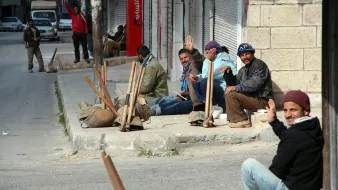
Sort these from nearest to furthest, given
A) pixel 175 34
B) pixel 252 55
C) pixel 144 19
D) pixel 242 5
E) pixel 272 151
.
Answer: pixel 272 151 → pixel 252 55 → pixel 242 5 → pixel 175 34 → pixel 144 19

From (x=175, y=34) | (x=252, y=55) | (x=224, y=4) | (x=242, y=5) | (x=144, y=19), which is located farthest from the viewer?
(x=144, y=19)

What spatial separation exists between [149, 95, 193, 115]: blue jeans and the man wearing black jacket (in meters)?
6.57

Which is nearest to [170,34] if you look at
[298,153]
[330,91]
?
[298,153]

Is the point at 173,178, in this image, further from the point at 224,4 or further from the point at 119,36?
the point at 119,36

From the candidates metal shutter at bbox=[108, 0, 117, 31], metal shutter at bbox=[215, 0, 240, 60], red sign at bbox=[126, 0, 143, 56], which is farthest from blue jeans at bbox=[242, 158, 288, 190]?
metal shutter at bbox=[108, 0, 117, 31]

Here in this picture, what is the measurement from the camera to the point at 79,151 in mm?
10555

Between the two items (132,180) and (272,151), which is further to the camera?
(272,151)

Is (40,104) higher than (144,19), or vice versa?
(144,19)

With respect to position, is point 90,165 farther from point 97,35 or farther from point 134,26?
point 134,26

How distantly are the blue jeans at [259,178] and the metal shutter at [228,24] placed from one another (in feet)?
21.4

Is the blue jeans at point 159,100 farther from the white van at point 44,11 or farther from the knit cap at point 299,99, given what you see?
the white van at point 44,11

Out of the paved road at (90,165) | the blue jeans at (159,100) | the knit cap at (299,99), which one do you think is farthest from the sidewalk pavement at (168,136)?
the knit cap at (299,99)

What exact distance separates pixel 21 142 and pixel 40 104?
535 cm

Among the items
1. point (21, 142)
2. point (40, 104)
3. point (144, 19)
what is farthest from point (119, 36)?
point (21, 142)
